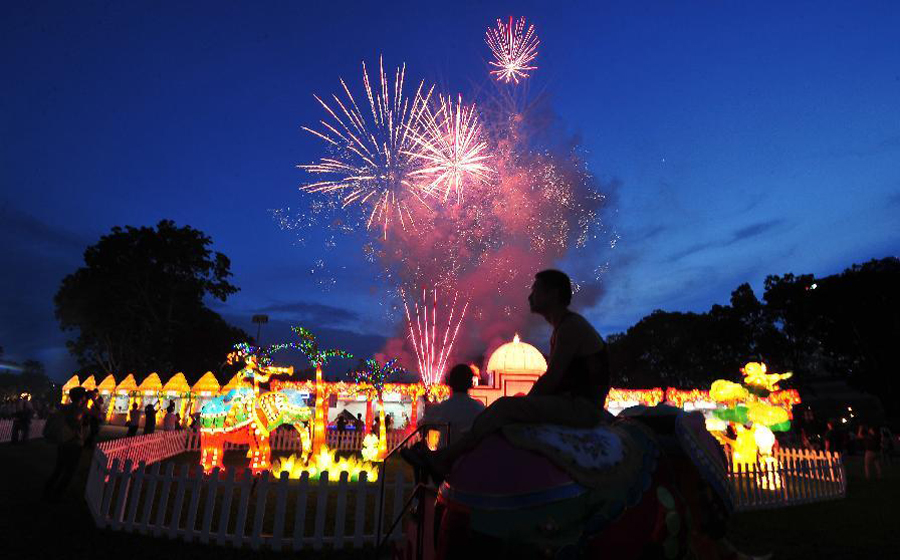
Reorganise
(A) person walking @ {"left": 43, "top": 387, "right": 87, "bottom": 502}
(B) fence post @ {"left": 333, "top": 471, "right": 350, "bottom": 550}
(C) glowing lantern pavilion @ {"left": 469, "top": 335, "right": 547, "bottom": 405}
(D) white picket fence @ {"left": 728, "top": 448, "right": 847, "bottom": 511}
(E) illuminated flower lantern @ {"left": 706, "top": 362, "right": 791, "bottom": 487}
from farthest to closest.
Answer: (C) glowing lantern pavilion @ {"left": 469, "top": 335, "right": 547, "bottom": 405} → (E) illuminated flower lantern @ {"left": 706, "top": 362, "right": 791, "bottom": 487} → (D) white picket fence @ {"left": 728, "top": 448, "right": 847, "bottom": 511} → (A) person walking @ {"left": 43, "top": 387, "right": 87, "bottom": 502} → (B) fence post @ {"left": 333, "top": 471, "right": 350, "bottom": 550}

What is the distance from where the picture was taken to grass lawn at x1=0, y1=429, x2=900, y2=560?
6160 millimetres

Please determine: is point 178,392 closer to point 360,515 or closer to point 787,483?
point 360,515

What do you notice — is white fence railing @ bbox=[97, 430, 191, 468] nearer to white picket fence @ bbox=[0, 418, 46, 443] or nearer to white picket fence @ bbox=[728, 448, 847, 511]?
white picket fence @ bbox=[0, 418, 46, 443]

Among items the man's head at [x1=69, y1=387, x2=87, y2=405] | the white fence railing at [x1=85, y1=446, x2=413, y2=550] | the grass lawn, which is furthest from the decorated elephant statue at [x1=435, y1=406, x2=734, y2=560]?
the man's head at [x1=69, y1=387, x2=87, y2=405]

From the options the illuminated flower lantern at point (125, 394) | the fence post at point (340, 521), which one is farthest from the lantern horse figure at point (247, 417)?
the illuminated flower lantern at point (125, 394)

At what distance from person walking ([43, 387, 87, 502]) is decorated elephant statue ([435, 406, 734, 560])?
8360mm

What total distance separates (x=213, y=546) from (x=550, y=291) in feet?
20.0

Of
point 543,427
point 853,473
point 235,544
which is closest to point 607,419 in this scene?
point 543,427

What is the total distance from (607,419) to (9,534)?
7.85 meters

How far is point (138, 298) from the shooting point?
36.6 meters

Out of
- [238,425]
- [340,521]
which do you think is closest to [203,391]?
[238,425]

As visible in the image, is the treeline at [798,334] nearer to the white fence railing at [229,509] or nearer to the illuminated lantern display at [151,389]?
the white fence railing at [229,509]

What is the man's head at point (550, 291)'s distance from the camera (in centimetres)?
321

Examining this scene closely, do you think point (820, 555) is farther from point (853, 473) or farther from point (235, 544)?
point (853, 473)
